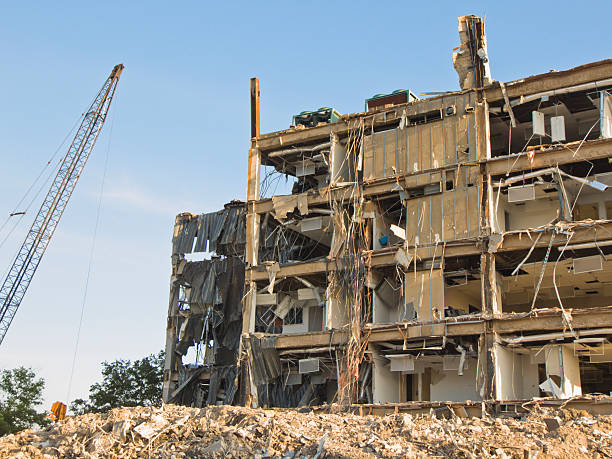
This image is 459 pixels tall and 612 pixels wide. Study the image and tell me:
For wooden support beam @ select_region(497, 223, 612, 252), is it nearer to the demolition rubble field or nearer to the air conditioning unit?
the demolition rubble field

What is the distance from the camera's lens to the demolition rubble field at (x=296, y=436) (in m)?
A: 21.3

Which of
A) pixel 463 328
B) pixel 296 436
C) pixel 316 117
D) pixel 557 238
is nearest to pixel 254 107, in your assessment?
pixel 316 117

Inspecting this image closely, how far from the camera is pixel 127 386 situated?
54094 millimetres

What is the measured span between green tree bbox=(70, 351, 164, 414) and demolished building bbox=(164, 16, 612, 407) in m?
10.5

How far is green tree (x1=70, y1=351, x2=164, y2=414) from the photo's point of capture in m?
53.5

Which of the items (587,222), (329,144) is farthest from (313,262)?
(587,222)

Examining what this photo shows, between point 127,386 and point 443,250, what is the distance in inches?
1069

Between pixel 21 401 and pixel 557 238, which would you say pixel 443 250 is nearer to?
pixel 557 238

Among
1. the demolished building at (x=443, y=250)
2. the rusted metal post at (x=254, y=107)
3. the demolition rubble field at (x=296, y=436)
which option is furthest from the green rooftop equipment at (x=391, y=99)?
the demolition rubble field at (x=296, y=436)

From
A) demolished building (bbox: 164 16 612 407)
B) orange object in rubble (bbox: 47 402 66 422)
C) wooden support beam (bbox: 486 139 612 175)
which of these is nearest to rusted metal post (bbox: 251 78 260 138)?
demolished building (bbox: 164 16 612 407)

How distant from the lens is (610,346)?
1414 inches

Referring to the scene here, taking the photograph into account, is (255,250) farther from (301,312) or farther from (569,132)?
(569,132)

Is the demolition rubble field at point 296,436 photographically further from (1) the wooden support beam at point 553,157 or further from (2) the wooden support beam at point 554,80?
(2) the wooden support beam at point 554,80

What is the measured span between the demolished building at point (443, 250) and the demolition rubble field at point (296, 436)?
31.3 feet
